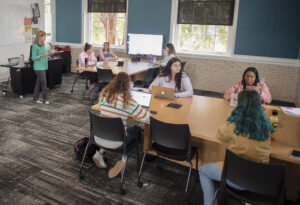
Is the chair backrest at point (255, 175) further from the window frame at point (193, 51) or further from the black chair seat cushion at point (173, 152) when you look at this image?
the window frame at point (193, 51)

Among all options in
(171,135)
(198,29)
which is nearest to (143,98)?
(171,135)

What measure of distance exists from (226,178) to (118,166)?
53.9 inches

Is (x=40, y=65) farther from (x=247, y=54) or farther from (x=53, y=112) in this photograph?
(x=247, y=54)

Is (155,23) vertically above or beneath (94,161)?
above

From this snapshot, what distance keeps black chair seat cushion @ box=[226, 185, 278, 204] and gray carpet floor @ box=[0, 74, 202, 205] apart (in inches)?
27.5

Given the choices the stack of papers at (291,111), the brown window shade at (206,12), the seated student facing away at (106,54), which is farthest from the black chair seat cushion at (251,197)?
the brown window shade at (206,12)

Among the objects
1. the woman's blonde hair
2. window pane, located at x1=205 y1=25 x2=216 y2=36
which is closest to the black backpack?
the woman's blonde hair

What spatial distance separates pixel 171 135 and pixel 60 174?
1.44 metres

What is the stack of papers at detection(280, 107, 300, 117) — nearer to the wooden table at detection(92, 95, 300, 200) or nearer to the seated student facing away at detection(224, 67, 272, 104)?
the wooden table at detection(92, 95, 300, 200)

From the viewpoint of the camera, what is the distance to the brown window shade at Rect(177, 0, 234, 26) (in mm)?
7156

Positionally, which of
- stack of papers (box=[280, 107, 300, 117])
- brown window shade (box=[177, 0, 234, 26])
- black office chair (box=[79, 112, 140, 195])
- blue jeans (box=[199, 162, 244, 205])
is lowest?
blue jeans (box=[199, 162, 244, 205])

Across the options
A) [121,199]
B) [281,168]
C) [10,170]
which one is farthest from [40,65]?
[281,168]

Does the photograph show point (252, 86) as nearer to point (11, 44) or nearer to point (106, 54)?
point (106, 54)

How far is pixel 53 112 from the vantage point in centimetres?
520
